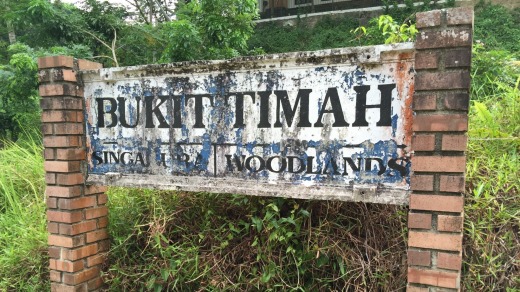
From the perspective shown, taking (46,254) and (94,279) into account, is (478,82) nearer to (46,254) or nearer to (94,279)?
(94,279)

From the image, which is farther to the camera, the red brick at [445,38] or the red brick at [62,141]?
the red brick at [62,141]

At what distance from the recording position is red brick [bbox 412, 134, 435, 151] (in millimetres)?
1648

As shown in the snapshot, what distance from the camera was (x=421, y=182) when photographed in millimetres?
1682

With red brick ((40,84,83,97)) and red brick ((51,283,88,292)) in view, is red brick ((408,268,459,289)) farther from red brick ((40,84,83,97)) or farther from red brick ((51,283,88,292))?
red brick ((40,84,83,97))

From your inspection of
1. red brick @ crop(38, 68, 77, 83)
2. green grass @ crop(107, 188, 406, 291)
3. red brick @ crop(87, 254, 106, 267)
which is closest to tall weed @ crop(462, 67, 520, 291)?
green grass @ crop(107, 188, 406, 291)

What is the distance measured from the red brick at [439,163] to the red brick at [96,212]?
2.04m

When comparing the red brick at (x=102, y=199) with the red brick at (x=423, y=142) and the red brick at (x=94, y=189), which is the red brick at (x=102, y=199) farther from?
the red brick at (x=423, y=142)

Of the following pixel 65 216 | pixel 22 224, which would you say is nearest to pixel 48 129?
pixel 65 216

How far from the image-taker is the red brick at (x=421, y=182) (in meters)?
1.67

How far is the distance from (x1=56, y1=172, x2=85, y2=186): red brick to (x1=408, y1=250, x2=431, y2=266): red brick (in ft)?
6.60

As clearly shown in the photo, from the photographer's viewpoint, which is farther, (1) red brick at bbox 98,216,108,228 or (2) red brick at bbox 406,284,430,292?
(1) red brick at bbox 98,216,108,228

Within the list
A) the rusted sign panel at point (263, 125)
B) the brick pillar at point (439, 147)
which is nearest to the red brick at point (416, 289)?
the brick pillar at point (439, 147)

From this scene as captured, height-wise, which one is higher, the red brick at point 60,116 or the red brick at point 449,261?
the red brick at point 60,116

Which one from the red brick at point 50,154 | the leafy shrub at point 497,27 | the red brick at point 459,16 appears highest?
the leafy shrub at point 497,27
